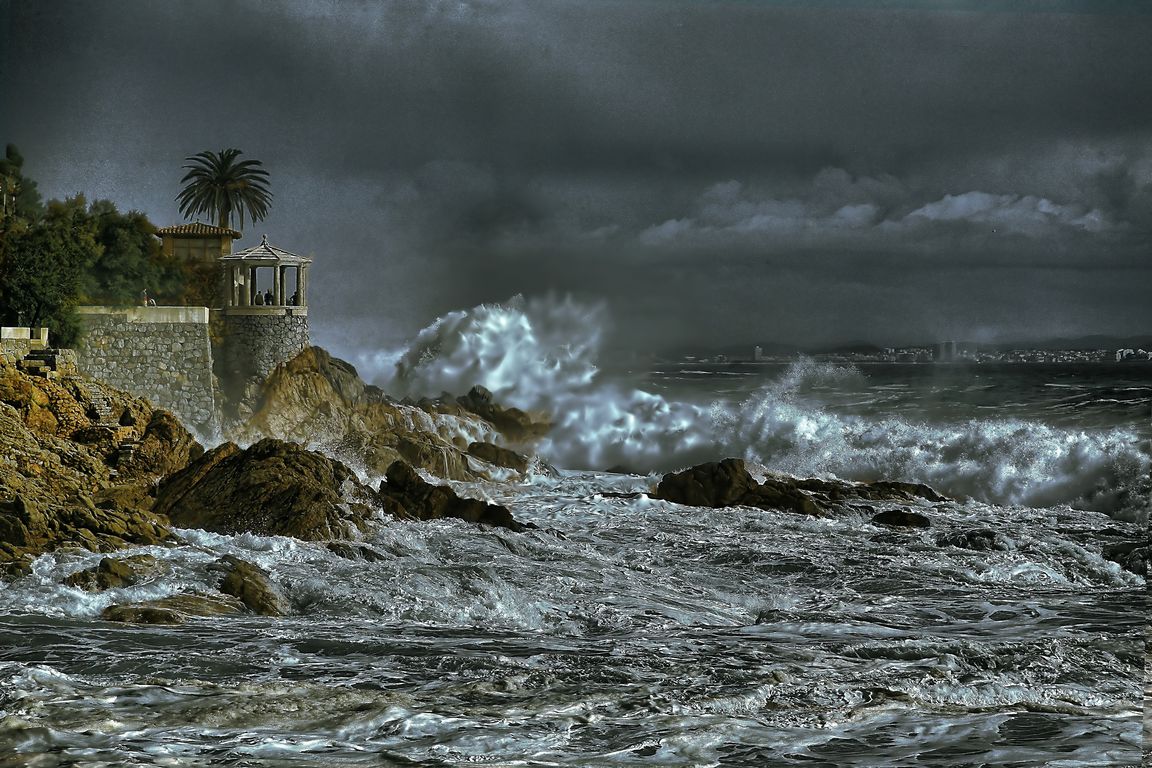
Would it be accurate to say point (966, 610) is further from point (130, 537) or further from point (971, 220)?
point (130, 537)

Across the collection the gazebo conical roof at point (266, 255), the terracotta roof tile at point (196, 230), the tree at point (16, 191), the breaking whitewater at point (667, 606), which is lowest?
the breaking whitewater at point (667, 606)

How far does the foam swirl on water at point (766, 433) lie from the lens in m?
8.41

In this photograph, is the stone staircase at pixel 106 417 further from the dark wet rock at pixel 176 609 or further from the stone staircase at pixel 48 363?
the dark wet rock at pixel 176 609

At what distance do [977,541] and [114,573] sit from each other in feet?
15.9

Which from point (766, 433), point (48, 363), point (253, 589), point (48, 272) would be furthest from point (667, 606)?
point (48, 272)

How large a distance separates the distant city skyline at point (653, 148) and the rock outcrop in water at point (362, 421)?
12.3 inches

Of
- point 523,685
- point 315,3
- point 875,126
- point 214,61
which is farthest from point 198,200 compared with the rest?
point 523,685

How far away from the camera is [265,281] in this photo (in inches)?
331

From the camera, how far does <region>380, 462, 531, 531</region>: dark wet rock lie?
303 inches

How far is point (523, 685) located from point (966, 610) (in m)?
2.66

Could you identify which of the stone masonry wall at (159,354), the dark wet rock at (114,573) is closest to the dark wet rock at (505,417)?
the stone masonry wall at (159,354)

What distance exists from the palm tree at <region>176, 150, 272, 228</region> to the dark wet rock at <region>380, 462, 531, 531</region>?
188 centimetres

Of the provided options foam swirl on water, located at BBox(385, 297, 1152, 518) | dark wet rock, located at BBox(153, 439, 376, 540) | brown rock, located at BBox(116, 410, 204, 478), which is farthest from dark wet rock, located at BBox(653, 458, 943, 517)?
brown rock, located at BBox(116, 410, 204, 478)

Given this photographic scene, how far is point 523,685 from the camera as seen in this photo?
4254 millimetres
